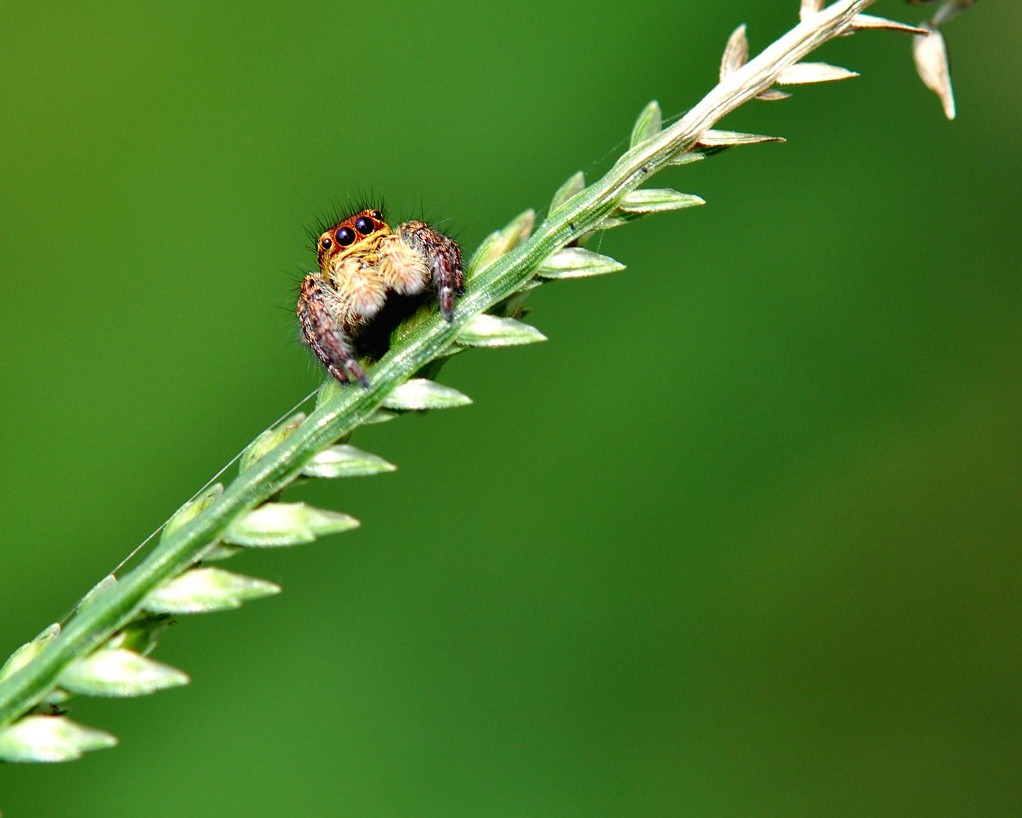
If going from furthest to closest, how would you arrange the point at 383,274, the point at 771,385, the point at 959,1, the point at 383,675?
the point at 771,385 → the point at 383,675 → the point at 383,274 → the point at 959,1

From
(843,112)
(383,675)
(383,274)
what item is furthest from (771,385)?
(383,274)

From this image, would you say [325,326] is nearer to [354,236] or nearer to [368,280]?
[368,280]

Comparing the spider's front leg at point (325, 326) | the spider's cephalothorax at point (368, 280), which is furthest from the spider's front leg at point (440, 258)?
the spider's front leg at point (325, 326)

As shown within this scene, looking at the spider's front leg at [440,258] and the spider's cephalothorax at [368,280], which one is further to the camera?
the spider's cephalothorax at [368,280]

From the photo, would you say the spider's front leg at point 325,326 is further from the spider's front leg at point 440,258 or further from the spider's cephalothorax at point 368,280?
the spider's front leg at point 440,258

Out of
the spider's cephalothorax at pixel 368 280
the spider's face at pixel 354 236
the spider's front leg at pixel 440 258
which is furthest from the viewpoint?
the spider's face at pixel 354 236

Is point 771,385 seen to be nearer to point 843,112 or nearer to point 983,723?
point 843,112

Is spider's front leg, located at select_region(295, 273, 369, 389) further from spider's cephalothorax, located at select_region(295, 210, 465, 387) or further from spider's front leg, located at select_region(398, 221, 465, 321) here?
spider's front leg, located at select_region(398, 221, 465, 321)
